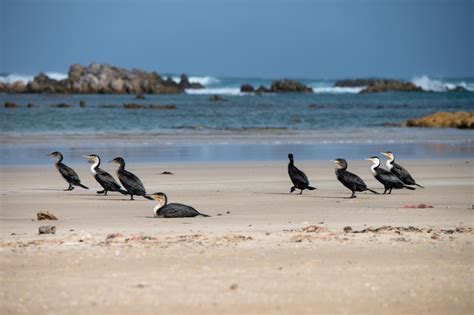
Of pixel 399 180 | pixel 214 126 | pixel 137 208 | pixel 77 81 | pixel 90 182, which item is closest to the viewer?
pixel 137 208

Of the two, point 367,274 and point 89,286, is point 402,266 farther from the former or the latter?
point 89,286

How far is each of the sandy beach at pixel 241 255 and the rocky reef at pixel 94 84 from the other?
84849 mm

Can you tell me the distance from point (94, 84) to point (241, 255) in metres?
93.2

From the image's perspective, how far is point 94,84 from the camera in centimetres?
10038

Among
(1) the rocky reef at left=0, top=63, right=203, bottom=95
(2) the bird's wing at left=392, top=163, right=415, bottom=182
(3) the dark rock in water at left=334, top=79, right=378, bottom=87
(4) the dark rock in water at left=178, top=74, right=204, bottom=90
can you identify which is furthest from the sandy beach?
(3) the dark rock in water at left=334, top=79, right=378, bottom=87

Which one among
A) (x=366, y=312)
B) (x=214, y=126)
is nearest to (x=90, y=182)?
(x=366, y=312)

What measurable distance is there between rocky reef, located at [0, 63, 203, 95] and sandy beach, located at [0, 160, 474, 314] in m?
84.8

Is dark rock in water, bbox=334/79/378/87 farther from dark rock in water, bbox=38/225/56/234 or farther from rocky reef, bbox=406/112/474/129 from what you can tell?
dark rock in water, bbox=38/225/56/234

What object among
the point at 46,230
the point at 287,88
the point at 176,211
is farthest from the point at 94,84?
the point at 46,230

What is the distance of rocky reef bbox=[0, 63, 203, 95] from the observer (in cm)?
9812

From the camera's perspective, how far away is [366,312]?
22.8ft

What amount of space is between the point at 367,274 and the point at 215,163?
13024 millimetres

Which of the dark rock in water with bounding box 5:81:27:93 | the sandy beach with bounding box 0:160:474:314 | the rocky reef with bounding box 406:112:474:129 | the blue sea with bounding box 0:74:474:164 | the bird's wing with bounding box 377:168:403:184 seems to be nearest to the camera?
the sandy beach with bounding box 0:160:474:314

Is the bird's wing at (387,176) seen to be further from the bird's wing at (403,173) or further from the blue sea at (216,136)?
the blue sea at (216,136)
